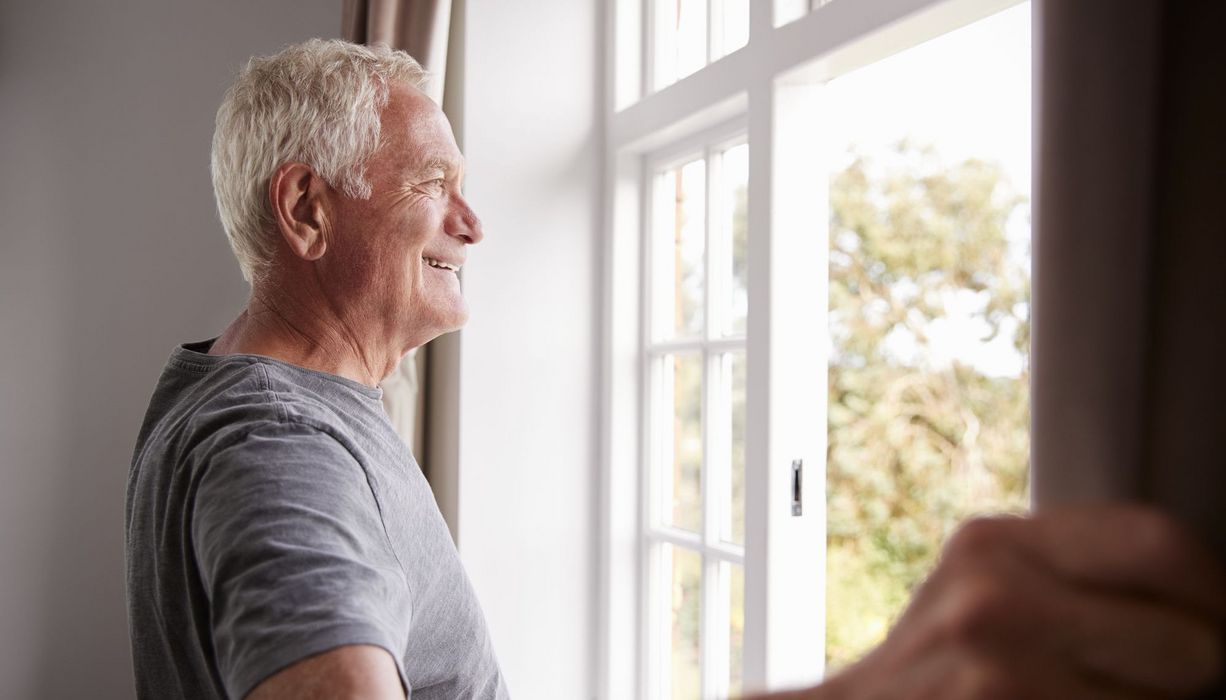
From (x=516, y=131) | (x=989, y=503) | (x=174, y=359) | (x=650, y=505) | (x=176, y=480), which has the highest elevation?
(x=516, y=131)

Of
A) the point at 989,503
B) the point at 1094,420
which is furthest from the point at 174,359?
the point at 989,503

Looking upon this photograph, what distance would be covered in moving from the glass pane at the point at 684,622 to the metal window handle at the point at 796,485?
0.54 meters

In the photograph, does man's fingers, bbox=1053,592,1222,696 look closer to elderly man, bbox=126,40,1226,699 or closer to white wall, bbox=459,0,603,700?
elderly man, bbox=126,40,1226,699

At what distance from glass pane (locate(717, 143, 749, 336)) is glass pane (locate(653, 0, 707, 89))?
10.9 inches

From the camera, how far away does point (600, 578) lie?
8.54ft

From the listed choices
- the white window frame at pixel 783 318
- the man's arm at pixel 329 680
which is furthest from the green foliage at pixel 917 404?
the man's arm at pixel 329 680

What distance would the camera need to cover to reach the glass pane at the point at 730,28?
221 cm

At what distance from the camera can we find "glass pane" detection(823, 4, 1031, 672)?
324 inches

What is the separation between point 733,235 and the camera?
230cm

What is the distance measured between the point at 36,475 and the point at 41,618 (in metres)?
0.39

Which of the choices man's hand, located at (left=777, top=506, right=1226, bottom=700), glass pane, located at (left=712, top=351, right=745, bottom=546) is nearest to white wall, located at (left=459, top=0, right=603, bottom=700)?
glass pane, located at (left=712, top=351, right=745, bottom=546)

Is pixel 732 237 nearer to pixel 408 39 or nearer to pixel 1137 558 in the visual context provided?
pixel 408 39

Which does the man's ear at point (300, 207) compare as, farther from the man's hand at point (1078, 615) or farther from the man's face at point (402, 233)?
the man's hand at point (1078, 615)

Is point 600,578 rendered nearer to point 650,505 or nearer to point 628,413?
point 650,505
